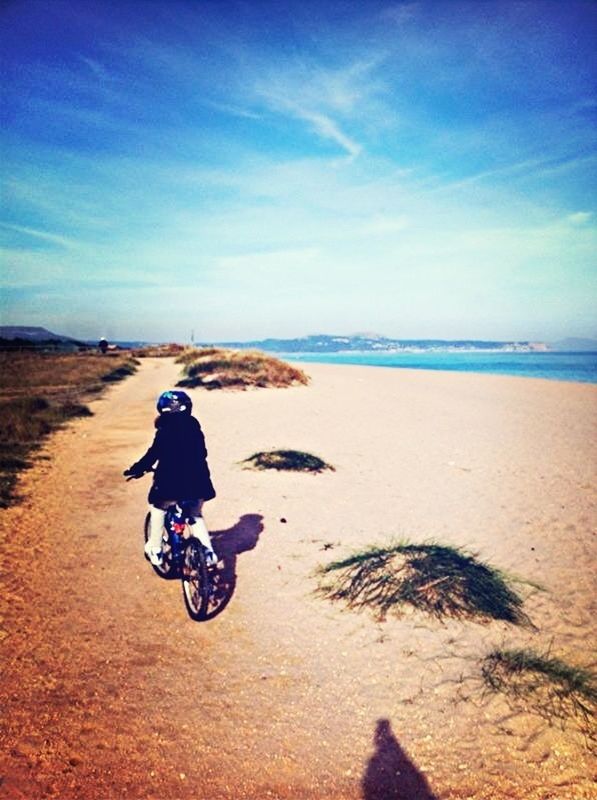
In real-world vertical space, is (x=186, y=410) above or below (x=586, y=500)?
above

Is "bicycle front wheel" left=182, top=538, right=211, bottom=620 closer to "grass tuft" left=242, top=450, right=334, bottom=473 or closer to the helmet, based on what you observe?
the helmet

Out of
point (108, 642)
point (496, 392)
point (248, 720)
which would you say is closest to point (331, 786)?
point (248, 720)

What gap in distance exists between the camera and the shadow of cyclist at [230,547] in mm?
5434

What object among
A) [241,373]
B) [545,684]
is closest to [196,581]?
[545,684]

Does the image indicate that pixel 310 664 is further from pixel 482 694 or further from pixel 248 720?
pixel 482 694

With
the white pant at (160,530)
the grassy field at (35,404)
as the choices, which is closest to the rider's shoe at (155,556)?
the white pant at (160,530)

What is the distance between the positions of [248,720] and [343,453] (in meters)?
9.02

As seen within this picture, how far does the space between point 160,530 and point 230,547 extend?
1816mm

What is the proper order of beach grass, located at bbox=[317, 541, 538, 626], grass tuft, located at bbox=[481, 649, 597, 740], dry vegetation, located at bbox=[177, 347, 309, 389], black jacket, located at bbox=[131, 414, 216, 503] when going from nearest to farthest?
grass tuft, located at bbox=[481, 649, 597, 740]
black jacket, located at bbox=[131, 414, 216, 503]
beach grass, located at bbox=[317, 541, 538, 626]
dry vegetation, located at bbox=[177, 347, 309, 389]

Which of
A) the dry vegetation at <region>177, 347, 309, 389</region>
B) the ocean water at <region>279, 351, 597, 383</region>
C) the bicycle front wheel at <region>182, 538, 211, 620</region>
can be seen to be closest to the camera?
the bicycle front wheel at <region>182, 538, 211, 620</region>

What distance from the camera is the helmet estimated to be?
5000mm

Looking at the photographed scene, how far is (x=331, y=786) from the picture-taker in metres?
3.14

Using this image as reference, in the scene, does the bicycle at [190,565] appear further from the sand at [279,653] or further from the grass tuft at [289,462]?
the grass tuft at [289,462]

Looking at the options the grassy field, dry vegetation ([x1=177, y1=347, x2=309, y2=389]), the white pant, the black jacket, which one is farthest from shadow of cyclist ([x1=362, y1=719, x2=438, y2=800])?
dry vegetation ([x1=177, y1=347, x2=309, y2=389])
